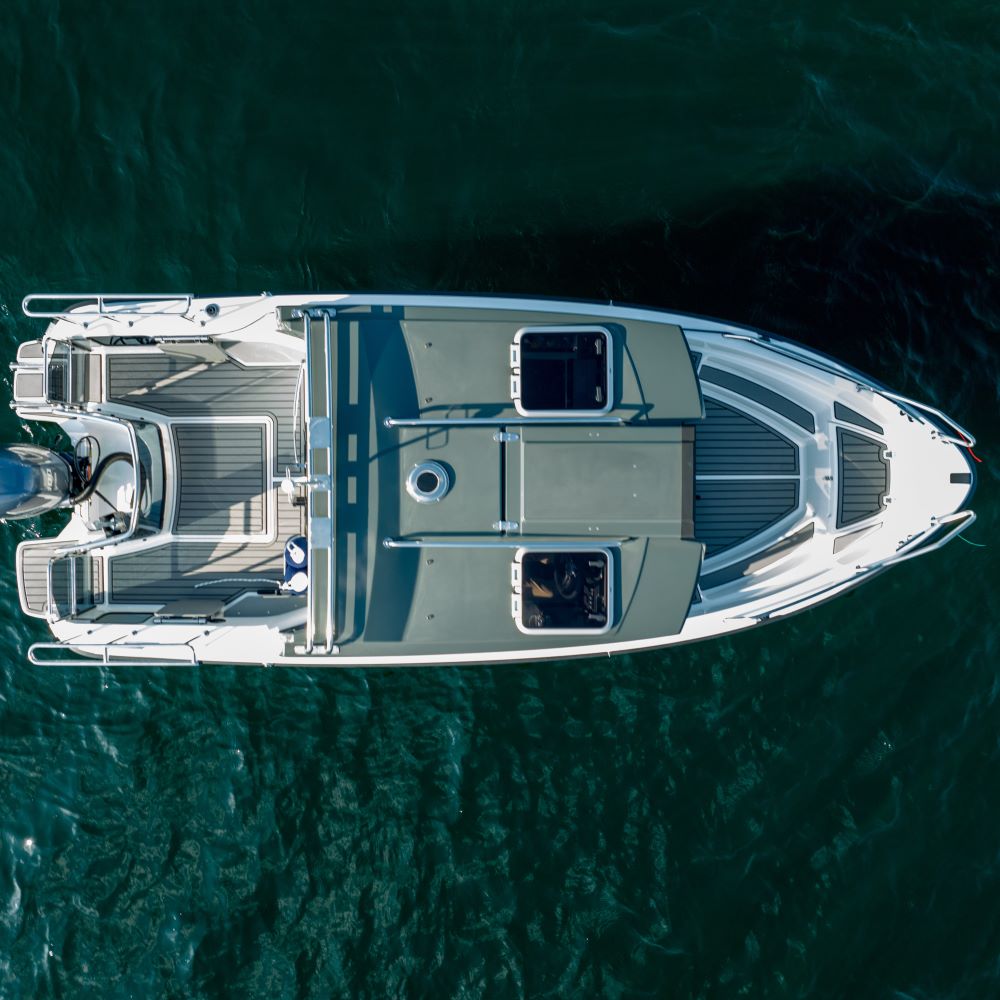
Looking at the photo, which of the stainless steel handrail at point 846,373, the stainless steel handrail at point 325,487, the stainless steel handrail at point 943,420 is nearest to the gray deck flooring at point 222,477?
the stainless steel handrail at point 325,487

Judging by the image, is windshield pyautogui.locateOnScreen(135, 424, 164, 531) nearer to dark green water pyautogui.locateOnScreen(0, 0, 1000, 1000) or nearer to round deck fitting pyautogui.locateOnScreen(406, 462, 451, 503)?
dark green water pyautogui.locateOnScreen(0, 0, 1000, 1000)

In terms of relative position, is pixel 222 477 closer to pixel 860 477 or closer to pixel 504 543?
pixel 504 543

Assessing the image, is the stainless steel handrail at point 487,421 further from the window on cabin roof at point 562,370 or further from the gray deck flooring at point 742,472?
the gray deck flooring at point 742,472

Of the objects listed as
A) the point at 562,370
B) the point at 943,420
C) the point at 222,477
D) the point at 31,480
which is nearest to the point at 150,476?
the point at 222,477

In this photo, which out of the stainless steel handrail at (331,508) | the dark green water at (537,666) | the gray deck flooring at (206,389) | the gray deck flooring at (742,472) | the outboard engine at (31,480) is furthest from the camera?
the dark green water at (537,666)

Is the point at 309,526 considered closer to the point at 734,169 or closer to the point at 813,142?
the point at 734,169

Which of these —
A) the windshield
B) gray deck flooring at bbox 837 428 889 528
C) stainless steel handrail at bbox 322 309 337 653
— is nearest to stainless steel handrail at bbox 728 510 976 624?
gray deck flooring at bbox 837 428 889 528

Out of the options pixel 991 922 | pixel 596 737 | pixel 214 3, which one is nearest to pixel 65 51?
pixel 214 3
